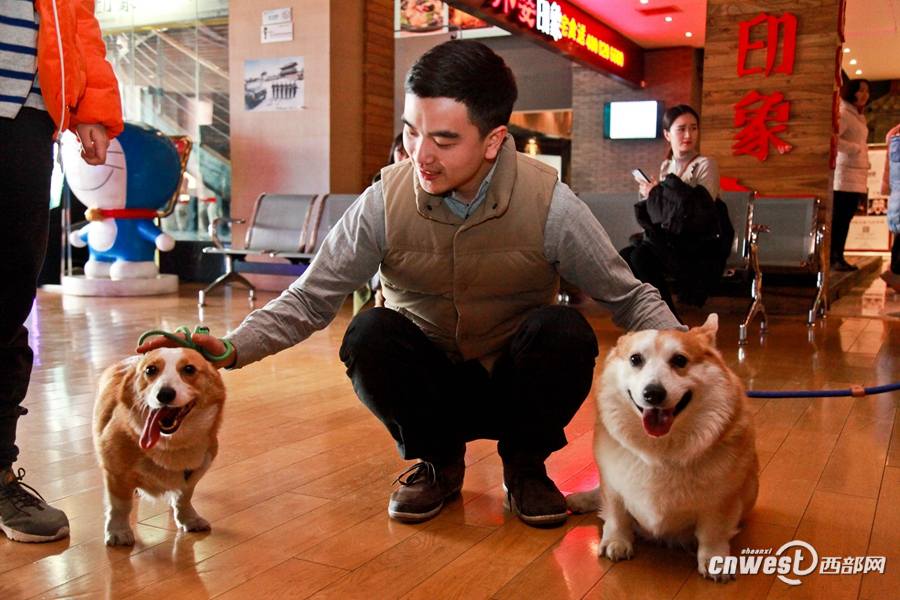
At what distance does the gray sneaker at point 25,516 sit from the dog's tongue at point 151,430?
34 centimetres

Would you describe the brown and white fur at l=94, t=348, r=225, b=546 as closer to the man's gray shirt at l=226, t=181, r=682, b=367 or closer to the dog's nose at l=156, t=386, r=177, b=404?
the dog's nose at l=156, t=386, r=177, b=404

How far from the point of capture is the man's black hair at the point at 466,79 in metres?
1.67

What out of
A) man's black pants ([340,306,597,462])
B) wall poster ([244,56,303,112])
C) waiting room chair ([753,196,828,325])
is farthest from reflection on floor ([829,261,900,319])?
man's black pants ([340,306,597,462])

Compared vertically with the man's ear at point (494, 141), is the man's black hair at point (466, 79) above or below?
above

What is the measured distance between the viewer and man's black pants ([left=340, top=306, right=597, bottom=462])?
181 cm

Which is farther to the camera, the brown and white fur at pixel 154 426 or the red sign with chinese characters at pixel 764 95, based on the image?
the red sign with chinese characters at pixel 764 95

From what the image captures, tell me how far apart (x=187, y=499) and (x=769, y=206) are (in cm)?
471

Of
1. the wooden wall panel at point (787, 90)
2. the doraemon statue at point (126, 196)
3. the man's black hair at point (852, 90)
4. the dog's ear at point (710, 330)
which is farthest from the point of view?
the man's black hair at point (852, 90)

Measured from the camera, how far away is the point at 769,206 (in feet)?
18.0

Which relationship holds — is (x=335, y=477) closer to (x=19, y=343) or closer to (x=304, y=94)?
(x=19, y=343)

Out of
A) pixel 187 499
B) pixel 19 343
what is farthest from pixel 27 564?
pixel 19 343

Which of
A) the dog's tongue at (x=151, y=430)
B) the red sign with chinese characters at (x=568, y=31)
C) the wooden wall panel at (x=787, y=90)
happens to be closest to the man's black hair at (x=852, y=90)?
the wooden wall panel at (x=787, y=90)

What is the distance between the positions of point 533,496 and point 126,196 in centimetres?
589

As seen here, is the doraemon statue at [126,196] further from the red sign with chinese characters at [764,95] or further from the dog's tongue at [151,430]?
the dog's tongue at [151,430]
